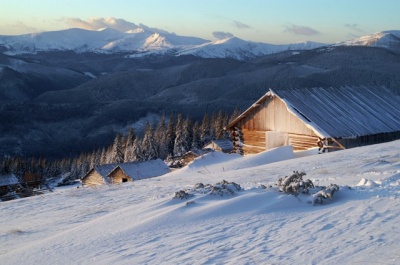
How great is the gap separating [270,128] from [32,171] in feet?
208

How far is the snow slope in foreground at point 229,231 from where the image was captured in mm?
5938

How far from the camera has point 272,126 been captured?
2272cm

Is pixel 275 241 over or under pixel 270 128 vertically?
under

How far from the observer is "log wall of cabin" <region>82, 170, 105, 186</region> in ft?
137

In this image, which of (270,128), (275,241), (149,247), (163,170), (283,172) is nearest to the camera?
(275,241)

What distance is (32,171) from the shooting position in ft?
254

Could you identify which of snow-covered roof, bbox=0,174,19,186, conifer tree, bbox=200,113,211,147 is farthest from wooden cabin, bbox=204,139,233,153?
snow-covered roof, bbox=0,174,19,186

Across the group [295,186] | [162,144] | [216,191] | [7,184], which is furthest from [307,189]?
[162,144]

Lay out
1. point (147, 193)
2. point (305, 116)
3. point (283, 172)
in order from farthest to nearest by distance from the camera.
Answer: point (305, 116)
point (283, 172)
point (147, 193)

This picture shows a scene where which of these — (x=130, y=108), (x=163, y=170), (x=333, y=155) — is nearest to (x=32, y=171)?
(x=163, y=170)

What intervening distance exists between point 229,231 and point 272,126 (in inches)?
633

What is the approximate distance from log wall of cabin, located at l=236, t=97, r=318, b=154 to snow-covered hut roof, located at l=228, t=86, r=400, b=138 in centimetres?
36

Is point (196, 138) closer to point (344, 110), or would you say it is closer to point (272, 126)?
point (272, 126)

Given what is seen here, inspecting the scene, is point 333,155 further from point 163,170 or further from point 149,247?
point 163,170
